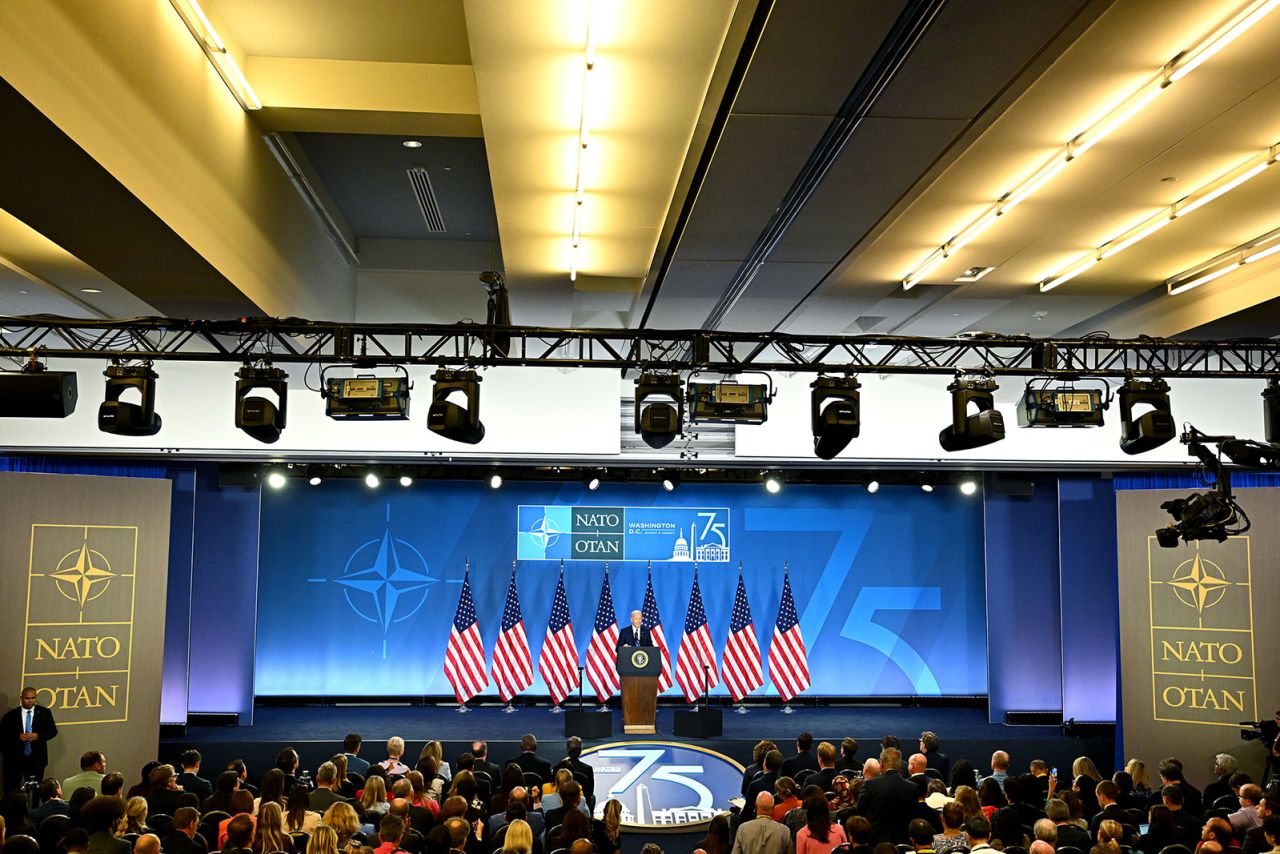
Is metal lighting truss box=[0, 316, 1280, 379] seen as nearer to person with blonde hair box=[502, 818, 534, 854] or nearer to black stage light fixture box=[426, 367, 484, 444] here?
black stage light fixture box=[426, 367, 484, 444]

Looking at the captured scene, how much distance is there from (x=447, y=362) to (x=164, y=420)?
5327 mm

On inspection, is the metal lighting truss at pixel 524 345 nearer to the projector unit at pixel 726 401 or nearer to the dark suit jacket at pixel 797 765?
the projector unit at pixel 726 401

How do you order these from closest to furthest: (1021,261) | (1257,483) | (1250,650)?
(1021,261), (1250,650), (1257,483)

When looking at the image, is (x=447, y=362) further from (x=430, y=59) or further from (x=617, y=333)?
(x=430, y=59)

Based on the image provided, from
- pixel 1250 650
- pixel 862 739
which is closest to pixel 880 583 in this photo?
pixel 862 739

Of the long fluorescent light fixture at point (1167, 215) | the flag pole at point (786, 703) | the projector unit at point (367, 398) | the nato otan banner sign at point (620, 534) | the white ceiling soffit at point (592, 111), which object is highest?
the white ceiling soffit at point (592, 111)

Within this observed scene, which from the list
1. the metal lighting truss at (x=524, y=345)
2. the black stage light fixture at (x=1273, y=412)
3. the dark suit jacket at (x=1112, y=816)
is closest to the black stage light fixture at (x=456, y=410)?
the metal lighting truss at (x=524, y=345)

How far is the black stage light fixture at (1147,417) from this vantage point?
27.5 ft

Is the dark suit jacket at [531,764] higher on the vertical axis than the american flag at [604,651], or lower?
lower

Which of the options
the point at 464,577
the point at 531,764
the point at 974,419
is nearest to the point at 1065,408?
the point at 974,419

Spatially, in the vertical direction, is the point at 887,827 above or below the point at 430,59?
below

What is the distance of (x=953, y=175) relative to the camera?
652cm

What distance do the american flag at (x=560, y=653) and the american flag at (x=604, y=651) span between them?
245mm

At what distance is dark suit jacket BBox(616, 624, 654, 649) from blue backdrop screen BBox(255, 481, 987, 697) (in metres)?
1.07
